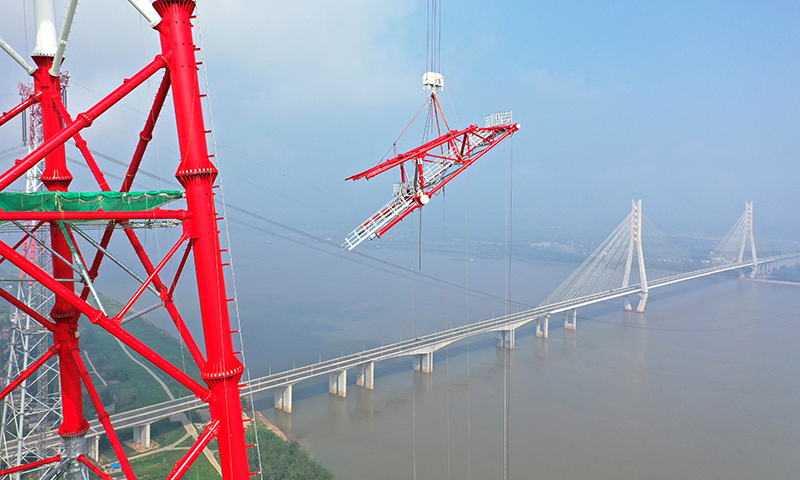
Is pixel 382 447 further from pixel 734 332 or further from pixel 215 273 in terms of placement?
pixel 734 332

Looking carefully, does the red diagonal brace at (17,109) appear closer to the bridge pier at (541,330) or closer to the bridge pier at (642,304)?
the bridge pier at (541,330)

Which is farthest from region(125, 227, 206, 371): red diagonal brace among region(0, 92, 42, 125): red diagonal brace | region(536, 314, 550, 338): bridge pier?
region(536, 314, 550, 338): bridge pier

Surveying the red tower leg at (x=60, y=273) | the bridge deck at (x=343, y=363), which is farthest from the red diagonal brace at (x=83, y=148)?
the bridge deck at (x=343, y=363)

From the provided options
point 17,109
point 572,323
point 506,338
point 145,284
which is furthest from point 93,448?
point 572,323

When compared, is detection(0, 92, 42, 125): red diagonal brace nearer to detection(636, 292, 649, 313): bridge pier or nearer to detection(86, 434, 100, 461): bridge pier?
detection(86, 434, 100, 461): bridge pier

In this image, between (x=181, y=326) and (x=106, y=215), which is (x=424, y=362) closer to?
(x=181, y=326)

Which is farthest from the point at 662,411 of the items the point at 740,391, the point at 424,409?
the point at 424,409
